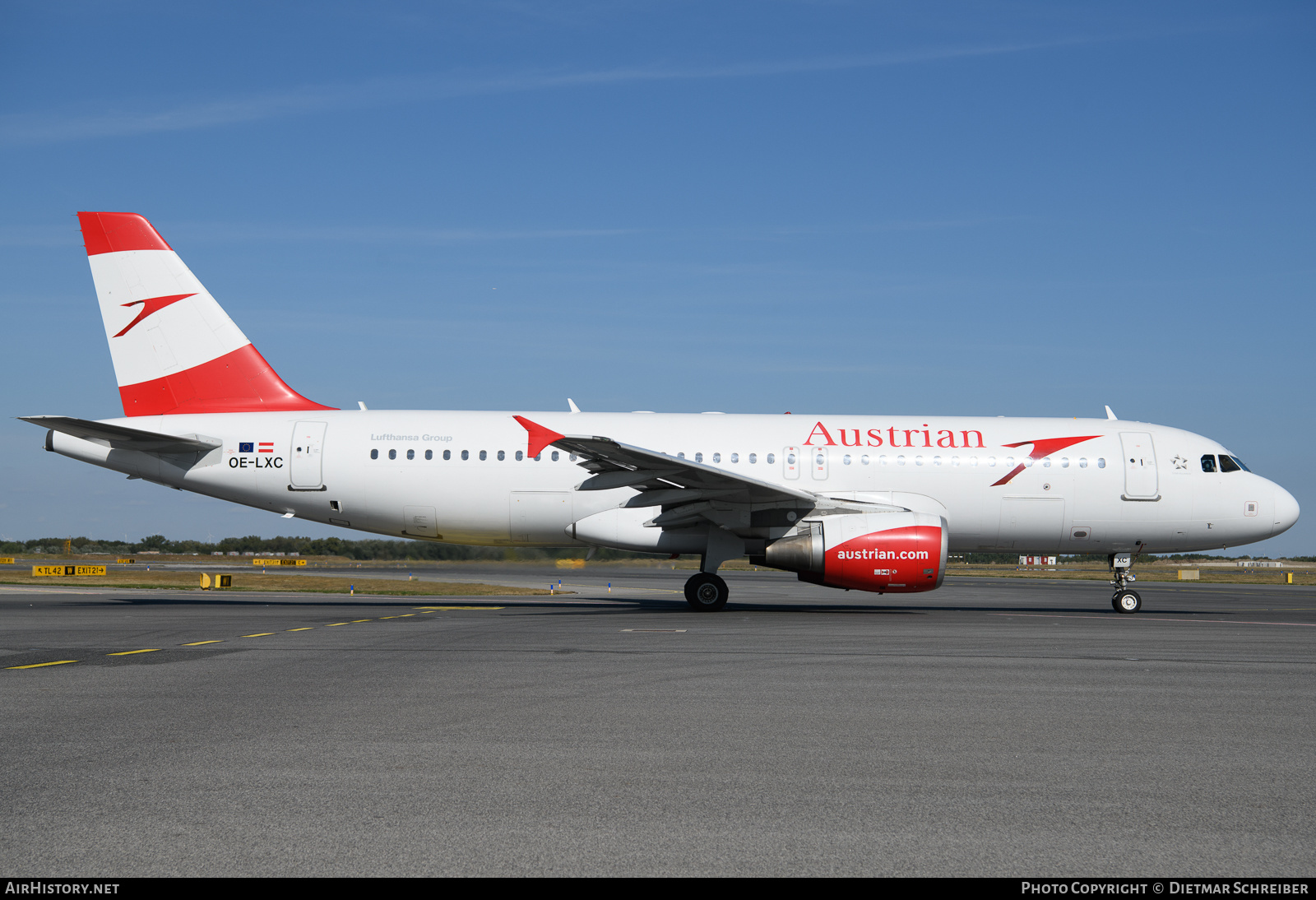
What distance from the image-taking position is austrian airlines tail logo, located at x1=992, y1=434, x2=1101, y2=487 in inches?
799

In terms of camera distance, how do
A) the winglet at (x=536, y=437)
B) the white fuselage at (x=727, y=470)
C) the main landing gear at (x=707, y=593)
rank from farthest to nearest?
1. the white fuselage at (x=727, y=470)
2. the main landing gear at (x=707, y=593)
3. the winglet at (x=536, y=437)

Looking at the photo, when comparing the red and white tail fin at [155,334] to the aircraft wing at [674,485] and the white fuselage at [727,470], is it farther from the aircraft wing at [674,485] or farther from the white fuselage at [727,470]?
the aircraft wing at [674,485]

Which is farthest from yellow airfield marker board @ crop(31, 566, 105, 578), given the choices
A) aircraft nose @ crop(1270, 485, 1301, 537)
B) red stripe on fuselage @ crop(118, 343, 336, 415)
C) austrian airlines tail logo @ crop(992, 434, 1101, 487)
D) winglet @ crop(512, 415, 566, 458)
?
aircraft nose @ crop(1270, 485, 1301, 537)

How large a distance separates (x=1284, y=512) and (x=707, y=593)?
12.2 meters

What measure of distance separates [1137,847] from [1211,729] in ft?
10.6

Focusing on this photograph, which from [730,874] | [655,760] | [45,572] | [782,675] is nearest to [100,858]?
[730,874]

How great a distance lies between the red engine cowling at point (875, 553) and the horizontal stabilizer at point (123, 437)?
39.3 ft

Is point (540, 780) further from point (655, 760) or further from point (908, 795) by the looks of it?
point (908, 795)

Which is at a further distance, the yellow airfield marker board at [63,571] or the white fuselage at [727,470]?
the yellow airfield marker board at [63,571]

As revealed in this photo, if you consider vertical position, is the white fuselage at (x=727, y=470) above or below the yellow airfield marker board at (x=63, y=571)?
above

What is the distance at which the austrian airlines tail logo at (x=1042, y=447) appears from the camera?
20.3m

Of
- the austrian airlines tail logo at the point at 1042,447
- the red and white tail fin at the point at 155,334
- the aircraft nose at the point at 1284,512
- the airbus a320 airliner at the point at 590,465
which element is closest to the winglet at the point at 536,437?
the airbus a320 airliner at the point at 590,465

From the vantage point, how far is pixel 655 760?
571 centimetres

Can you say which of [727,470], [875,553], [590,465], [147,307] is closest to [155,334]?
[147,307]
